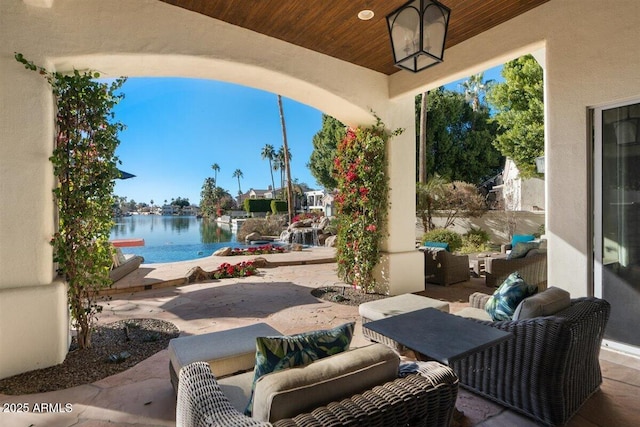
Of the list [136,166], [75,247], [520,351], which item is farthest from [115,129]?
[136,166]

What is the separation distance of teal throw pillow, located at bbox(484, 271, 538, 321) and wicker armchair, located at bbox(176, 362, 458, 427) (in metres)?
1.42

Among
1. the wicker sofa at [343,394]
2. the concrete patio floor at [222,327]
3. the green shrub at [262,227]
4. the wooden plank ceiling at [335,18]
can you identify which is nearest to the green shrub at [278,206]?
the green shrub at [262,227]

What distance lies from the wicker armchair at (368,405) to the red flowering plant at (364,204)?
4334 mm

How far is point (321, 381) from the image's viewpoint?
135cm

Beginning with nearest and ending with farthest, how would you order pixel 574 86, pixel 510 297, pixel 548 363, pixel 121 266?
pixel 548 363 → pixel 510 297 → pixel 574 86 → pixel 121 266

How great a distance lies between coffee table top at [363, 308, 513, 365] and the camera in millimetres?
1966

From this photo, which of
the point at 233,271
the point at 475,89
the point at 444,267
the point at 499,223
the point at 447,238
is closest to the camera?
the point at 444,267

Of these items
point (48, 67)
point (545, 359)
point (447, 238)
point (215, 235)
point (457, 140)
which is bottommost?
point (215, 235)

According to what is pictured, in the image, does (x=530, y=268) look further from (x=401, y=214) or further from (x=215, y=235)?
(x=215, y=235)

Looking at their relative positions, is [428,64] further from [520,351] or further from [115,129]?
[115,129]

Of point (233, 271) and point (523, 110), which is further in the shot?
point (523, 110)

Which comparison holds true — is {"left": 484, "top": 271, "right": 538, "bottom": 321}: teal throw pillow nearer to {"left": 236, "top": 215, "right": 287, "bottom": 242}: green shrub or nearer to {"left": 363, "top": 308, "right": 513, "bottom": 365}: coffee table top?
{"left": 363, "top": 308, "right": 513, "bottom": 365}: coffee table top

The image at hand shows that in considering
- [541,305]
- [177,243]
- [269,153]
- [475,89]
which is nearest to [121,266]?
[541,305]

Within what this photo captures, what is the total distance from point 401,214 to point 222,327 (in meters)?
3.63
